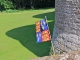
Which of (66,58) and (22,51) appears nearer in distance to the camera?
(66,58)

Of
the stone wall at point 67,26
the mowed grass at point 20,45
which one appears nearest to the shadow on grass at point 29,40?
the mowed grass at point 20,45

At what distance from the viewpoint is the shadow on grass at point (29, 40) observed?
10.8 metres

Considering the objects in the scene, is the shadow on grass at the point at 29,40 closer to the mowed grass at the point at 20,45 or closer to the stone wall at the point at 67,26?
the mowed grass at the point at 20,45

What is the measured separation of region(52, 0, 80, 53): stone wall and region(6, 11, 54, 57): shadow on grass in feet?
4.06

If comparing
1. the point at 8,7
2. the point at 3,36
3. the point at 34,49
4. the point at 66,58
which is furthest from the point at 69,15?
the point at 8,7

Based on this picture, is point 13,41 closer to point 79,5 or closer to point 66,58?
point 79,5

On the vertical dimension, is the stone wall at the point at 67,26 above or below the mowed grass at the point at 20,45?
above

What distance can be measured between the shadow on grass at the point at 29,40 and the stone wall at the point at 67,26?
1.24 m

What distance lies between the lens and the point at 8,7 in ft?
95.8

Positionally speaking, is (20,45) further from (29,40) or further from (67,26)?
(67,26)

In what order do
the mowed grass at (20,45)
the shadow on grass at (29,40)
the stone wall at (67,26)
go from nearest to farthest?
the stone wall at (67,26)
the mowed grass at (20,45)
the shadow on grass at (29,40)

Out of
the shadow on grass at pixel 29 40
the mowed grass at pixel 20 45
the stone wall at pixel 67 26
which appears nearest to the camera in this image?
the stone wall at pixel 67 26

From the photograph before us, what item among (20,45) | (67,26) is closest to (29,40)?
(20,45)

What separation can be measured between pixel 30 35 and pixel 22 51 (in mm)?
2877
